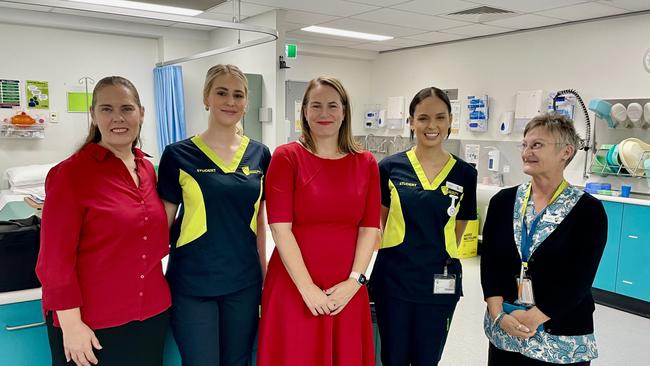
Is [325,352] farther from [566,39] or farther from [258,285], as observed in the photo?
[566,39]

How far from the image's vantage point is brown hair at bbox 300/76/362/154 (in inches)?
70.1

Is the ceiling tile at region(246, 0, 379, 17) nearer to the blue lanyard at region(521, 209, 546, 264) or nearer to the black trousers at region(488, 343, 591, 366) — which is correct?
the blue lanyard at region(521, 209, 546, 264)

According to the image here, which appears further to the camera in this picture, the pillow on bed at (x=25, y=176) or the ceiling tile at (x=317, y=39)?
the ceiling tile at (x=317, y=39)

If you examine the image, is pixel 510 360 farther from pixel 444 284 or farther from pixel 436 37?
pixel 436 37

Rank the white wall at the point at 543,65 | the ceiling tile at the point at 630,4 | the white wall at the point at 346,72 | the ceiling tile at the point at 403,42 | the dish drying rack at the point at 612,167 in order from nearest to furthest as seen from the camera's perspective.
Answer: the ceiling tile at the point at 630,4 < the dish drying rack at the point at 612,167 < the white wall at the point at 543,65 < the ceiling tile at the point at 403,42 < the white wall at the point at 346,72

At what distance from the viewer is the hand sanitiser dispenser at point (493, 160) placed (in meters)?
5.72

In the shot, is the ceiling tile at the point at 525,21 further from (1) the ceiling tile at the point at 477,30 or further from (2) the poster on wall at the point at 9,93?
(2) the poster on wall at the point at 9,93

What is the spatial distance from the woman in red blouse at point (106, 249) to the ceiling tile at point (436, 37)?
4.88 meters

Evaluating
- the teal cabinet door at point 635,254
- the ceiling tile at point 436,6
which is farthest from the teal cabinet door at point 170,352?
the teal cabinet door at point 635,254

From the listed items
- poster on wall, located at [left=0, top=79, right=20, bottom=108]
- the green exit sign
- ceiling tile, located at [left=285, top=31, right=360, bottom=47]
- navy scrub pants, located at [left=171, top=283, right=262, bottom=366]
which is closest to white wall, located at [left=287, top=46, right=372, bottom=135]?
ceiling tile, located at [left=285, top=31, right=360, bottom=47]

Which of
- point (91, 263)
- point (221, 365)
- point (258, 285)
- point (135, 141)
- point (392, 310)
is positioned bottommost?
point (221, 365)

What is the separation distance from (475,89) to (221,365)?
17.1ft

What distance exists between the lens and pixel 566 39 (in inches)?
201

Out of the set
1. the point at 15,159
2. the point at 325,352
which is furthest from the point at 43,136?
the point at 325,352
